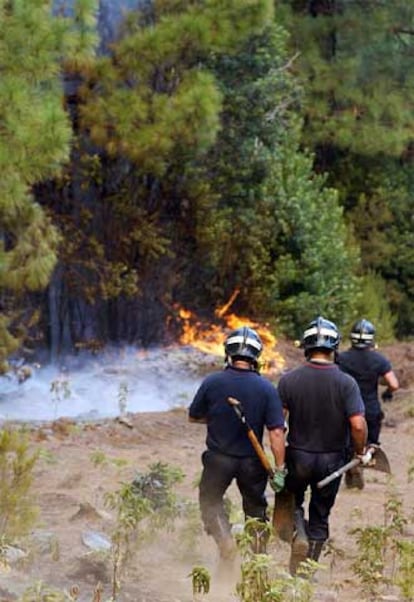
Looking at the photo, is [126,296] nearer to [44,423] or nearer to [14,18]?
[44,423]

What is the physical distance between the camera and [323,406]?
6.69 m

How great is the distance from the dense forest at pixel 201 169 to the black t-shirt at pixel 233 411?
188 inches

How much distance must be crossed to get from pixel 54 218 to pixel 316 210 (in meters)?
5.16

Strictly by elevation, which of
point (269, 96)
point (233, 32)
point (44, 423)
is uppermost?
point (233, 32)

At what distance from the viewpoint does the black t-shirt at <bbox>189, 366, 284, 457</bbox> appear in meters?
6.61

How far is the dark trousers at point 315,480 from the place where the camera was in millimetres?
6691

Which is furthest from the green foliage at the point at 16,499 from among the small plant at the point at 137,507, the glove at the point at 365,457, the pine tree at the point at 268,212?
the pine tree at the point at 268,212

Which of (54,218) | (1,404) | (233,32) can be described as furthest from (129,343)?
(233,32)

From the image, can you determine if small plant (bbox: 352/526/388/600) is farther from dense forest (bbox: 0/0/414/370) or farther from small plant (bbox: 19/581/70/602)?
dense forest (bbox: 0/0/414/370)

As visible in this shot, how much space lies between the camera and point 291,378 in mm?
6797

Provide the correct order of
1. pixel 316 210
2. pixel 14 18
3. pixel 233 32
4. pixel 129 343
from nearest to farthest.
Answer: pixel 14 18 < pixel 233 32 < pixel 129 343 < pixel 316 210

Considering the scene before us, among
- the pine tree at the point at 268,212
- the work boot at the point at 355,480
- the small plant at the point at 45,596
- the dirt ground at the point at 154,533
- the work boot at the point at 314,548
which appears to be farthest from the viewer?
the pine tree at the point at 268,212

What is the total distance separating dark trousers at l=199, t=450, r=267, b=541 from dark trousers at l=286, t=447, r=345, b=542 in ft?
0.65

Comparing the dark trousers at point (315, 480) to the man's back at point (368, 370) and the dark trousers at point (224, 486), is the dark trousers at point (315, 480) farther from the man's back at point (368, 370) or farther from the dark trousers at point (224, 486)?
the man's back at point (368, 370)
